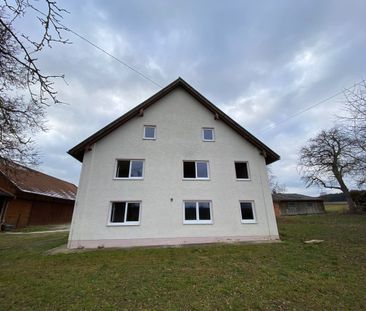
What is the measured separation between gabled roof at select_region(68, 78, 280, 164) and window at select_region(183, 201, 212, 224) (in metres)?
5.44

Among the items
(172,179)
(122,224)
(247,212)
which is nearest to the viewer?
(122,224)

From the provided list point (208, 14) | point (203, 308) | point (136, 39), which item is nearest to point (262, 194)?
point (203, 308)

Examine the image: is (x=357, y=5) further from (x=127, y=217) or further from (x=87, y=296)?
(x=127, y=217)

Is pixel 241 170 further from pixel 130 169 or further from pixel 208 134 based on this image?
pixel 130 169

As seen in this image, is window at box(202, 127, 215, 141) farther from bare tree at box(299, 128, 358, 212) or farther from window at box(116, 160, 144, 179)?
bare tree at box(299, 128, 358, 212)

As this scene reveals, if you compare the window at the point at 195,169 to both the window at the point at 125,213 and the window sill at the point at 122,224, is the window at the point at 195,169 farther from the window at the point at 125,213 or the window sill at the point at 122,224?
the window sill at the point at 122,224

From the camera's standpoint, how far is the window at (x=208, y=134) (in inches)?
554

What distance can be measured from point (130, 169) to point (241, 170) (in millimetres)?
7530

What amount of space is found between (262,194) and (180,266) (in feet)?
25.7

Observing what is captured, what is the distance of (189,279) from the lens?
21.1 feet

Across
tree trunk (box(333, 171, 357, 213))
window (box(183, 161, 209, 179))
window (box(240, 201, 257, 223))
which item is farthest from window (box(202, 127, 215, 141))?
tree trunk (box(333, 171, 357, 213))

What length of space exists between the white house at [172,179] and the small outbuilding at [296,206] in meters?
25.9

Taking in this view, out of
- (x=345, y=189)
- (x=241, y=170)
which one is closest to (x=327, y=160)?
(x=345, y=189)

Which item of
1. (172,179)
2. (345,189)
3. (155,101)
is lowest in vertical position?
(172,179)
